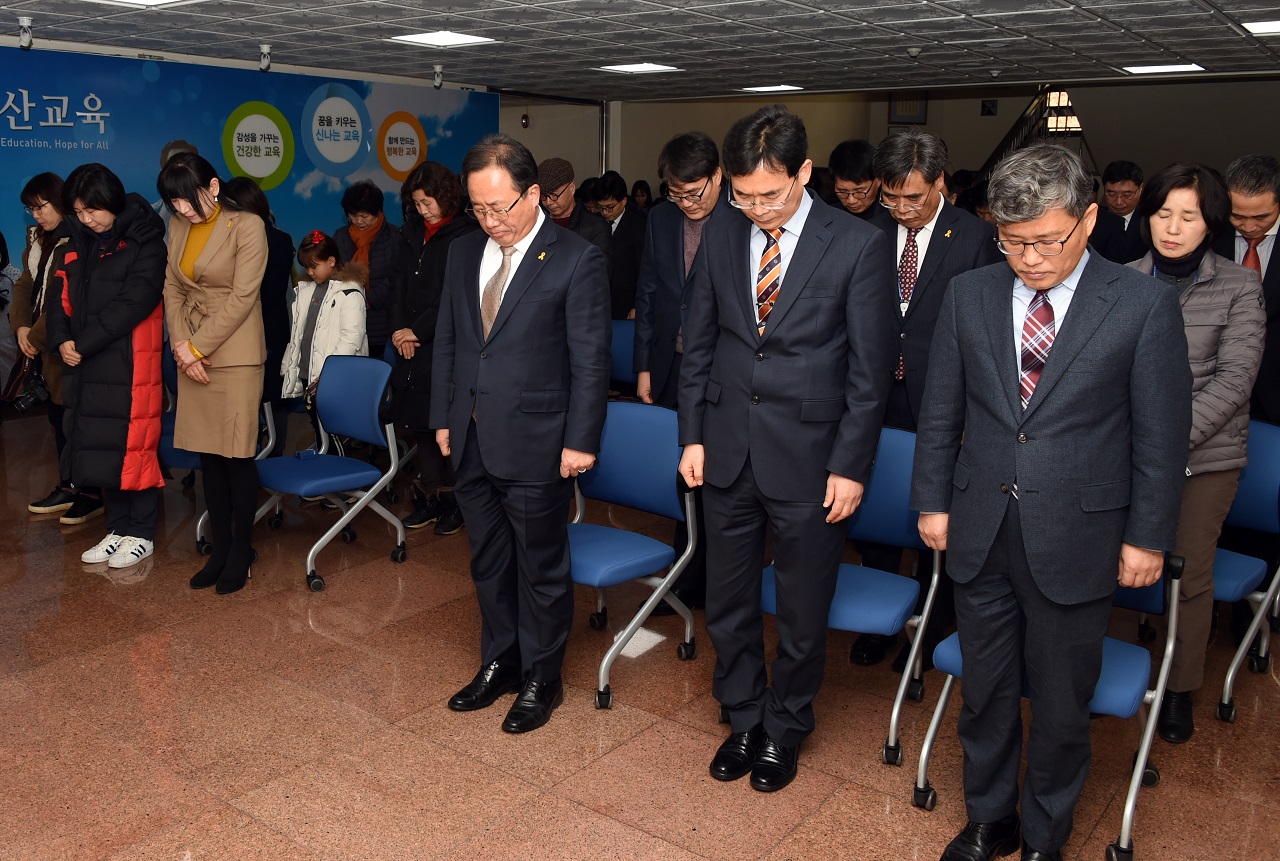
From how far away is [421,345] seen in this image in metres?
5.35

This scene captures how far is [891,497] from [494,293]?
1.42 m

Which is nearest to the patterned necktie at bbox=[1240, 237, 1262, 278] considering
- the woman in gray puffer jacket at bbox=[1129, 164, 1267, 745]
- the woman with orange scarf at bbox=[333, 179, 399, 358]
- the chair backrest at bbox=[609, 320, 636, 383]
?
the woman in gray puffer jacket at bbox=[1129, 164, 1267, 745]

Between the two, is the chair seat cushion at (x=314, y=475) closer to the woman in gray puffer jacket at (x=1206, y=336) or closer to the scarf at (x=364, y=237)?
the scarf at (x=364, y=237)

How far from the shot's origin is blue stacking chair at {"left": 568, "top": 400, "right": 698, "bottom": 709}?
364cm

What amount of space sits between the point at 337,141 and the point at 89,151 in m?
2.21

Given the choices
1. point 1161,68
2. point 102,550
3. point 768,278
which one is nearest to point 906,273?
point 768,278

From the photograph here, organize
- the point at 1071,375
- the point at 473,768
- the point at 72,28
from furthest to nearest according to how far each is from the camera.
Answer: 1. the point at 72,28
2. the point at 473,768
3. the point at 1071,375

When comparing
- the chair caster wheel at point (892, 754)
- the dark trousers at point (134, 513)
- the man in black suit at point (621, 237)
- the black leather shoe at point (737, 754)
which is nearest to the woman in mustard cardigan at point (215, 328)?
the dark trousers at point (134, 513)

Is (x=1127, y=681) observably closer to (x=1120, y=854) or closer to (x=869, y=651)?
(x=1120, y=854)

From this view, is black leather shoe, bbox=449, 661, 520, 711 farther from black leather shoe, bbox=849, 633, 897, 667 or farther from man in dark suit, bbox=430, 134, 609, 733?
black leather shoe, bbox=849, 633, 897, 667

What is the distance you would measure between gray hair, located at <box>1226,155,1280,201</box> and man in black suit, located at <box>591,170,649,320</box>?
3.61m

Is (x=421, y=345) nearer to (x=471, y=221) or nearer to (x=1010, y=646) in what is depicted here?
(x=471, y=221)

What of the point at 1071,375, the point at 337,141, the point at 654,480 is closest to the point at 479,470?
the point at 654,480

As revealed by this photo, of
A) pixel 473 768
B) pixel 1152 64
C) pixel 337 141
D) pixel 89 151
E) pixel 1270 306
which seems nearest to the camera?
pixel 473 768
